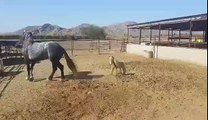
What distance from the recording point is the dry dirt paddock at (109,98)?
9.73m

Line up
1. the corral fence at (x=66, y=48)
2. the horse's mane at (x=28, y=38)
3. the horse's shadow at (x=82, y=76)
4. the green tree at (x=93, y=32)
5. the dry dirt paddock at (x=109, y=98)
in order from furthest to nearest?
the green tree at (x=93, y=32), the corral fence at (x=66, y=48), the horse's mane at (x=28, y=38), the horse's shadow at (x=82, y=76), the dry dirt paddock at (x=109, y=98)

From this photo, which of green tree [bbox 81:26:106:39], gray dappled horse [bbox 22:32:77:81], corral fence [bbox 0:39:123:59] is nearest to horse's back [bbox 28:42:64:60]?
gray dappled horse [bbox 22:32:77:81]

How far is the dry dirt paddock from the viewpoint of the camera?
9727mm

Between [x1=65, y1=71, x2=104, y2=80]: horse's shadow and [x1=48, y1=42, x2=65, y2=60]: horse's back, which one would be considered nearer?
[x1=48, y1=42, x2=65, y2=60]: horse's back

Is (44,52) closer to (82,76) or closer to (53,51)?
(53,51)

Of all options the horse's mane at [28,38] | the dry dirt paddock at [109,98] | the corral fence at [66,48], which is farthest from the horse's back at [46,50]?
the corral fence at [66,48]

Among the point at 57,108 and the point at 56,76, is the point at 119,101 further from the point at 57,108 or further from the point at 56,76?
the point at 56,76

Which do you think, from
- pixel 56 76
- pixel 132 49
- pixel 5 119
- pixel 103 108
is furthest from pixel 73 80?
pixel 132 49

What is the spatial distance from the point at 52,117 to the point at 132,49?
20980 mm

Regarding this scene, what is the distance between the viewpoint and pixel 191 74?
47.8 ft

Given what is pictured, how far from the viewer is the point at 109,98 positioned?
10.9 meters

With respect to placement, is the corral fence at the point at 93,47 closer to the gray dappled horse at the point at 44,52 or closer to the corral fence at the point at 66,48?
the corral fence at the point at 66,48

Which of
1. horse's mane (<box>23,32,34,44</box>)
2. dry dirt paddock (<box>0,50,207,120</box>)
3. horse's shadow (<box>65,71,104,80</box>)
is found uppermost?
horse's mane (<box>23,32,34,44</box>)

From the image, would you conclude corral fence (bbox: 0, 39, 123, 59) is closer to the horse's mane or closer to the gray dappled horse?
the horse's mane
